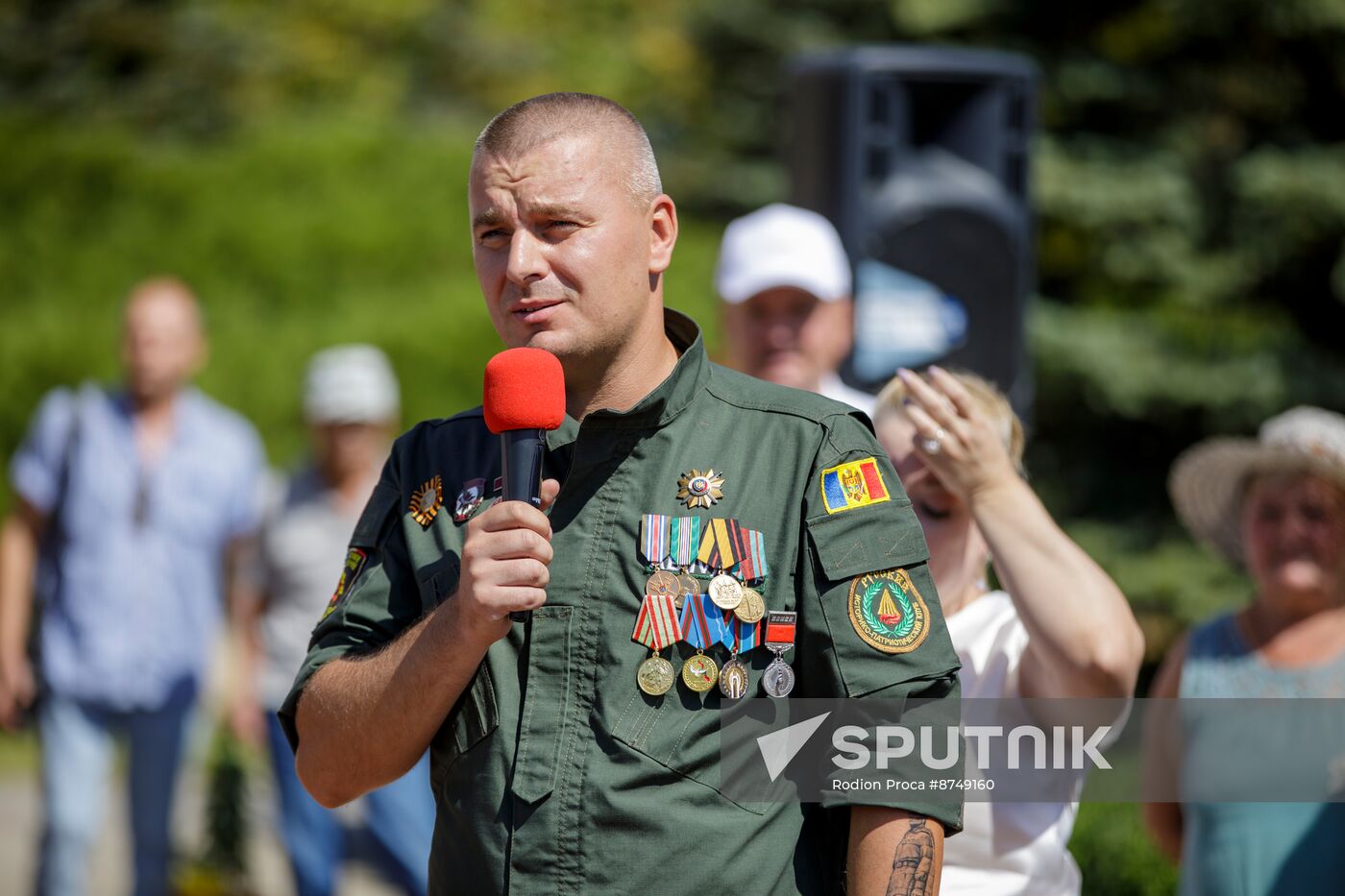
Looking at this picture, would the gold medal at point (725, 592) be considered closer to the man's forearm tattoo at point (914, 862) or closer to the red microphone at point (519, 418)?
the red microphone at point (519, 418)

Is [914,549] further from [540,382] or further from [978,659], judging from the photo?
[978,659]

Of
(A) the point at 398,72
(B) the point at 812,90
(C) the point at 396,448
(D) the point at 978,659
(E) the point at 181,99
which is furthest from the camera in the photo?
(A) the point at 398,72

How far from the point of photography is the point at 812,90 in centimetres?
536

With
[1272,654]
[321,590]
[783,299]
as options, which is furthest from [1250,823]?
[321,590]

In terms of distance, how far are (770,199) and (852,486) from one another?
11.5m

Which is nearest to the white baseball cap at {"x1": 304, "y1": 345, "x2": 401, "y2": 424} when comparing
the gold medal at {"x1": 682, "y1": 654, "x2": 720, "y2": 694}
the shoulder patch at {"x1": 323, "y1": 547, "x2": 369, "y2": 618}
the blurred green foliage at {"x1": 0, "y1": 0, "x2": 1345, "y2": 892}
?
the blurred green foliage at {"x1": 0, "y1": 0, "x2": 1345, "y2": 892}

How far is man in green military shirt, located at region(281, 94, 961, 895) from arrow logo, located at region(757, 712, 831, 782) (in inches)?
2.4

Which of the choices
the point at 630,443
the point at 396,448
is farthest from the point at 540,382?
the point at 396,448

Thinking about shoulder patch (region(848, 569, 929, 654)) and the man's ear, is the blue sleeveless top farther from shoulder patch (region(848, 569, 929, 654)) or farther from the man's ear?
the man's ear

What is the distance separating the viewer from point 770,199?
43.7 ft

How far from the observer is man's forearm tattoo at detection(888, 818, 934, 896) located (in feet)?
6.41

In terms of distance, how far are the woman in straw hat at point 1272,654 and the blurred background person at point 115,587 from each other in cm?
365

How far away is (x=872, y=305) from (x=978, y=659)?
2.45m

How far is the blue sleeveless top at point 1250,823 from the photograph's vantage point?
344cm
